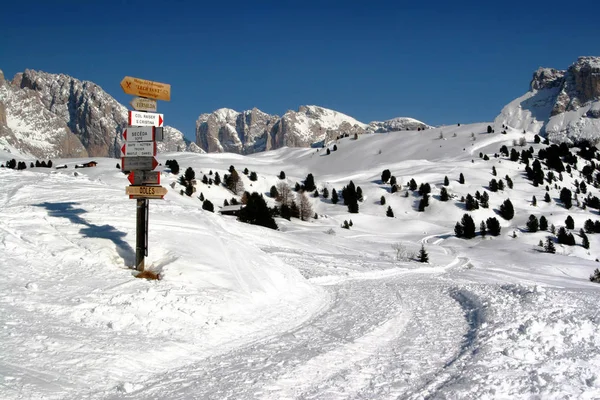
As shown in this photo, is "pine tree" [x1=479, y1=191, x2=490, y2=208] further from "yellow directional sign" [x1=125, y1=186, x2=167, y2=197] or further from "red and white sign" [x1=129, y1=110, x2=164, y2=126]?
"yellow directional sign" [x1=125, y1=186, x2=167, y2=197]

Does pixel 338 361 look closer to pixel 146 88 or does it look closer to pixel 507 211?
pixel 146 88

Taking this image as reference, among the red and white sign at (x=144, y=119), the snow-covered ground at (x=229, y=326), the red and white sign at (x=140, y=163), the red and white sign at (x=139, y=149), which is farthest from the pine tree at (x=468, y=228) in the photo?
the red and white sign at (x=139, y=149)

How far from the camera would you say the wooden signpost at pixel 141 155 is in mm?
11914

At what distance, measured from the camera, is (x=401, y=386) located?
625cm

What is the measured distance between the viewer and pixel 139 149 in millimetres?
11977

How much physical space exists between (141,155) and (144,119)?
1.03 meters

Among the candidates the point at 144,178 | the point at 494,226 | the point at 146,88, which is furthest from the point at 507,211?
the point at 144,178

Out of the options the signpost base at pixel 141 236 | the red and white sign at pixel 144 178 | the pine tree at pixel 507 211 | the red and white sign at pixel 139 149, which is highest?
the red and white sign at pixel 139 149

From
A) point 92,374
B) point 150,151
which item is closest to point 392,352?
point 92,374

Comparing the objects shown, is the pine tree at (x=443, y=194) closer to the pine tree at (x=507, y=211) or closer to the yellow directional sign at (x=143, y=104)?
the pine tree at (x=507, y=211)

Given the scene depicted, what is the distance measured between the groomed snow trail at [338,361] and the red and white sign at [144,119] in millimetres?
6736

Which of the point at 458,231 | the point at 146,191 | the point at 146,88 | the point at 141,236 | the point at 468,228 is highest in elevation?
the point at 146,88

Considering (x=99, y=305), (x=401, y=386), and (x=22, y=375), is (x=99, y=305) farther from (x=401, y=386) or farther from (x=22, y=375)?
(x=401, y=386)

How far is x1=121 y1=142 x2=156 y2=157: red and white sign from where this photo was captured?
1190cm
